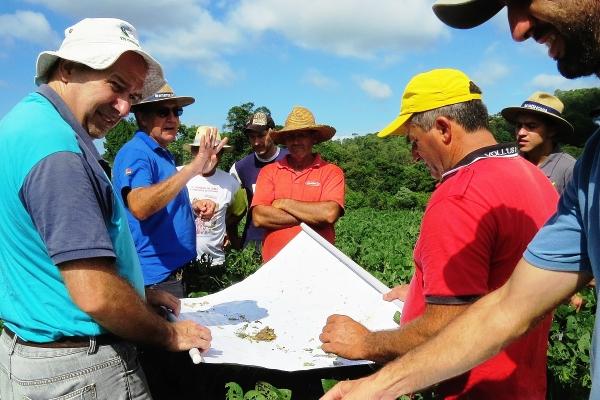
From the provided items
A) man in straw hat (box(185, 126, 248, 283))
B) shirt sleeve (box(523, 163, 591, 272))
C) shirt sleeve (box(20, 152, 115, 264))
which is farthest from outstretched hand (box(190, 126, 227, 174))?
shirt sleeve (box(523, 163, 591, 272))

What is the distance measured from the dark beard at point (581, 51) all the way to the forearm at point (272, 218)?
3.53 meters

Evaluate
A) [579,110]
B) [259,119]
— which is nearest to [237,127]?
[579,110]

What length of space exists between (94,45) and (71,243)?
0.82 metres

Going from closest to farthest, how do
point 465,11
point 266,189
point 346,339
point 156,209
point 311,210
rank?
point 465,11 < point 346,339 < point 156,209 < point 311,210 < point 266,189

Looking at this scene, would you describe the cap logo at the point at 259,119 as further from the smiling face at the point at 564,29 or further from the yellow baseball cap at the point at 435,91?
the smiling face at the point at 564,29

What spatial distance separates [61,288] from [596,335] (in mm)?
1738

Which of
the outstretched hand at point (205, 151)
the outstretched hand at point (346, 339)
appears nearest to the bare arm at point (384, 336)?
the outstretched hand at point (346, 339)

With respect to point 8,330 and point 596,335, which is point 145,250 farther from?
point 596,335

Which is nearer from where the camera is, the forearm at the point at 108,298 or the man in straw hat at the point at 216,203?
the forearm at the point at 108,298

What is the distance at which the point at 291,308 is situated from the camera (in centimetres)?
344

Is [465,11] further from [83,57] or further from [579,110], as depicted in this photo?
[579,110]

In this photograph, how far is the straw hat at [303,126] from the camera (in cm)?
513

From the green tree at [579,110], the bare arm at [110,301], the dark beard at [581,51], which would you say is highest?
the green tree at [579,110]

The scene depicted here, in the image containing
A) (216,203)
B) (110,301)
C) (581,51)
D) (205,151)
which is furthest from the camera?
(216,203)
